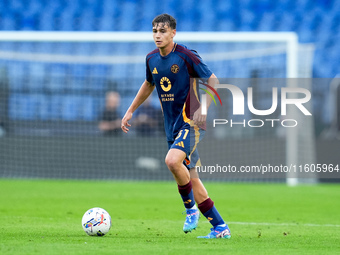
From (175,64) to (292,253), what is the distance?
217 centimetres

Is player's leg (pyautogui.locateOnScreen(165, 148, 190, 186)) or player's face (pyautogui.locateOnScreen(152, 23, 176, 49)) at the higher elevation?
player's face (pyautogui.locateOnScreen(152, 23, 176, 49))

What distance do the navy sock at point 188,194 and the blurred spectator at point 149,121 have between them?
9.00 metres

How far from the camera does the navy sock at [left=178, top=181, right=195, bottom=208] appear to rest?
5.83 m

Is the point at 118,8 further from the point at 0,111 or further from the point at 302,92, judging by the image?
the point at 302,92

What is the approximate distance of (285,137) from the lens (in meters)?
14.3

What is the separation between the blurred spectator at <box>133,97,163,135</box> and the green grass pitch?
1372 millimetres

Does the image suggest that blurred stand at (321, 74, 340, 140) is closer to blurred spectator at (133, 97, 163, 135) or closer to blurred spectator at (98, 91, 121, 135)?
blurred spectator at (133, 97, 163, 135)

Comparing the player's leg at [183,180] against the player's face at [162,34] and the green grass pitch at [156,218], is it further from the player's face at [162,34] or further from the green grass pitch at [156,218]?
the player's face at [162,34]

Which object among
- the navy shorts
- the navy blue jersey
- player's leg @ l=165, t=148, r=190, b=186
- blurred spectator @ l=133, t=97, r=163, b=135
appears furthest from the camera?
blurred spectator @ l=133, t=97, r=163, b=135

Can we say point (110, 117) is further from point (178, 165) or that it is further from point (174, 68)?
point (178, 165)

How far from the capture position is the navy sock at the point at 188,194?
5.83 meters

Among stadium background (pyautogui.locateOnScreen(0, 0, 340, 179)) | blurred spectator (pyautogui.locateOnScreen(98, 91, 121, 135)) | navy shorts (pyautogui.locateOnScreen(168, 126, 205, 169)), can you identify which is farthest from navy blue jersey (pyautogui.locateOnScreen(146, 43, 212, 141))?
blurred spectator (pyautogui.locateOnScreen(98, 91, 121, 135))

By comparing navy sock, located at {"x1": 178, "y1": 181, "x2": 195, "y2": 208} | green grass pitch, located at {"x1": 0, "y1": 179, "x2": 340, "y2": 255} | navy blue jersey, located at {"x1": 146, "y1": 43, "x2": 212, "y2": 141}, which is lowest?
green grass pitch, located at {"x1": 0, "y1": 179, "x2": 340, "y2": 255}

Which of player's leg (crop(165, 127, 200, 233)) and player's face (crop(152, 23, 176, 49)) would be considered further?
player's face (crop(152, 23, 176, 49))
